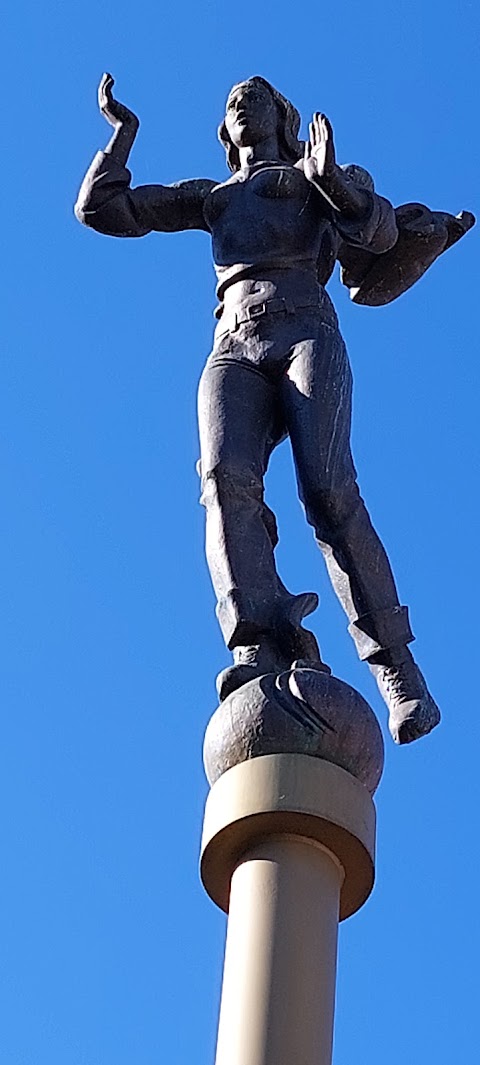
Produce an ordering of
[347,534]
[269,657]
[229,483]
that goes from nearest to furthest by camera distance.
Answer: [269,657], [347,534], [229,483]

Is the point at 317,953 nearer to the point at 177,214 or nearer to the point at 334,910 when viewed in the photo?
the point at 334,910

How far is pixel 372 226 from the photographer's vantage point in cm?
1027

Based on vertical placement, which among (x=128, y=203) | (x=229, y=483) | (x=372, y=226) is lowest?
(x=229, y=483)

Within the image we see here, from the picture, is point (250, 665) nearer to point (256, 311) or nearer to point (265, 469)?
point (265, 469)

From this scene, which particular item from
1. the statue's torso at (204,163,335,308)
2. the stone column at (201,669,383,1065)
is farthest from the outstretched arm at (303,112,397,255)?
the stone column at (201,669,383,1065)

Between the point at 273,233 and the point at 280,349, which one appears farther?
the point at 273,233

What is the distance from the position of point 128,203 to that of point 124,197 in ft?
0.12

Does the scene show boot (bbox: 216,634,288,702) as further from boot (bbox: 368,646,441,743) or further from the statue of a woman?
boot (bbox: 368,646,441,743)

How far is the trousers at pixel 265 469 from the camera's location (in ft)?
30.5

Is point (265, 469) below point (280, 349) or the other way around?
below

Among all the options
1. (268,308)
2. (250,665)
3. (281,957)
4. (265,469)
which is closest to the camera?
(281,957)

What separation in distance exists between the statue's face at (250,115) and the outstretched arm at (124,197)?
12.5 inches

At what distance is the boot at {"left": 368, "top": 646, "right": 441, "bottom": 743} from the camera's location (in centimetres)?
914

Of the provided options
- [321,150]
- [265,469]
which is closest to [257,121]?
[321,150]
